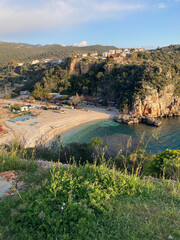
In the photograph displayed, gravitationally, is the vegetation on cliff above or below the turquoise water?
above

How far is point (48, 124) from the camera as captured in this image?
948 inches

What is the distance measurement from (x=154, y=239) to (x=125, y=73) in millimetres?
39868

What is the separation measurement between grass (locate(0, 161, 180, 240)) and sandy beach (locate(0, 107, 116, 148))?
1365cm

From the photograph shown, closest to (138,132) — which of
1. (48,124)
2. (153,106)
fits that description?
(153,106)

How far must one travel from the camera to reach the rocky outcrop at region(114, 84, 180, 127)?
29125 mm

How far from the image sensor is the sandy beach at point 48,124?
18950 millimetres

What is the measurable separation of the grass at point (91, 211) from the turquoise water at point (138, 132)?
15066 mm

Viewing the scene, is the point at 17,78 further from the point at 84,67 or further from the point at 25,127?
the point at 25,127

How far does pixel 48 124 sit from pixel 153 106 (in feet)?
68.8

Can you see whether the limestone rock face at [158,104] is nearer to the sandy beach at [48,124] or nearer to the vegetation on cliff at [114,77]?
the vegetation on cliff at [114,77]

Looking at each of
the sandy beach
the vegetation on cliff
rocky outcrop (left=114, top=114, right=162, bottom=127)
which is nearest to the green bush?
the sandy beach

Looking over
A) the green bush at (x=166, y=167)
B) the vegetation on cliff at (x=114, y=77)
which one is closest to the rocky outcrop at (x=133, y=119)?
the vegetation on cliff at (x=114, y=77)

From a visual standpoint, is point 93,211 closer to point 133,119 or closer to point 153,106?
point 133,119

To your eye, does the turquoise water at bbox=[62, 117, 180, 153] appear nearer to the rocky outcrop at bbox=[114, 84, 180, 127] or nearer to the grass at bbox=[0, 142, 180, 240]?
the rocky outcrop at bbox=[114, 84, 180, 127]
